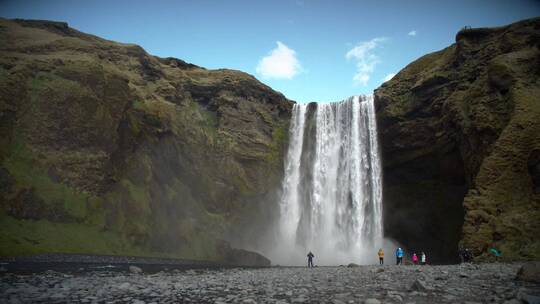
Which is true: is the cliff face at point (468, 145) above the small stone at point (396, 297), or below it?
above

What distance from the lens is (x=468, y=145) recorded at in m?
37.0

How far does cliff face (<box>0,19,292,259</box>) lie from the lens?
3394cm

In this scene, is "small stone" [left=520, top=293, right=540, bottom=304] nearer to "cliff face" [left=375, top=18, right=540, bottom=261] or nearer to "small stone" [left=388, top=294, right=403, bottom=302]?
"small stone" [left=388, top=294, right=403, bottom=302]

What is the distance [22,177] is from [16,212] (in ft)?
11.9

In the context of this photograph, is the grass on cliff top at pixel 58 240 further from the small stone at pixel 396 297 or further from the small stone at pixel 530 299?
the small stone at pixel 530 299

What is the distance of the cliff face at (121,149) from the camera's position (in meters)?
33.9

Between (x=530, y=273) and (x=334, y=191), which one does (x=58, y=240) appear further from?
(x=530, y=273)

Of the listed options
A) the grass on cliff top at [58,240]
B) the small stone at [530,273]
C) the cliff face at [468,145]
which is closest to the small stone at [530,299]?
the small stone at [530,273]

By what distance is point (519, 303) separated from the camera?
24.1ft

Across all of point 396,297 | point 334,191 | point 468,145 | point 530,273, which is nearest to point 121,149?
point 334,191

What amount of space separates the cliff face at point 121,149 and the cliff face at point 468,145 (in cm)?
1799

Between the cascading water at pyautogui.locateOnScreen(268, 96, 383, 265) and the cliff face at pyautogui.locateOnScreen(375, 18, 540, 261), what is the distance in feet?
10.7

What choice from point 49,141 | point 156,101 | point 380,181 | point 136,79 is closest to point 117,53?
point 136,79

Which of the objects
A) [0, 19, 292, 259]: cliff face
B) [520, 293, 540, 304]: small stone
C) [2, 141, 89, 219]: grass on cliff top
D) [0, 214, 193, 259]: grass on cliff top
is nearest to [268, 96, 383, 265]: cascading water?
[0, 19, 292, 259]: cliff face
